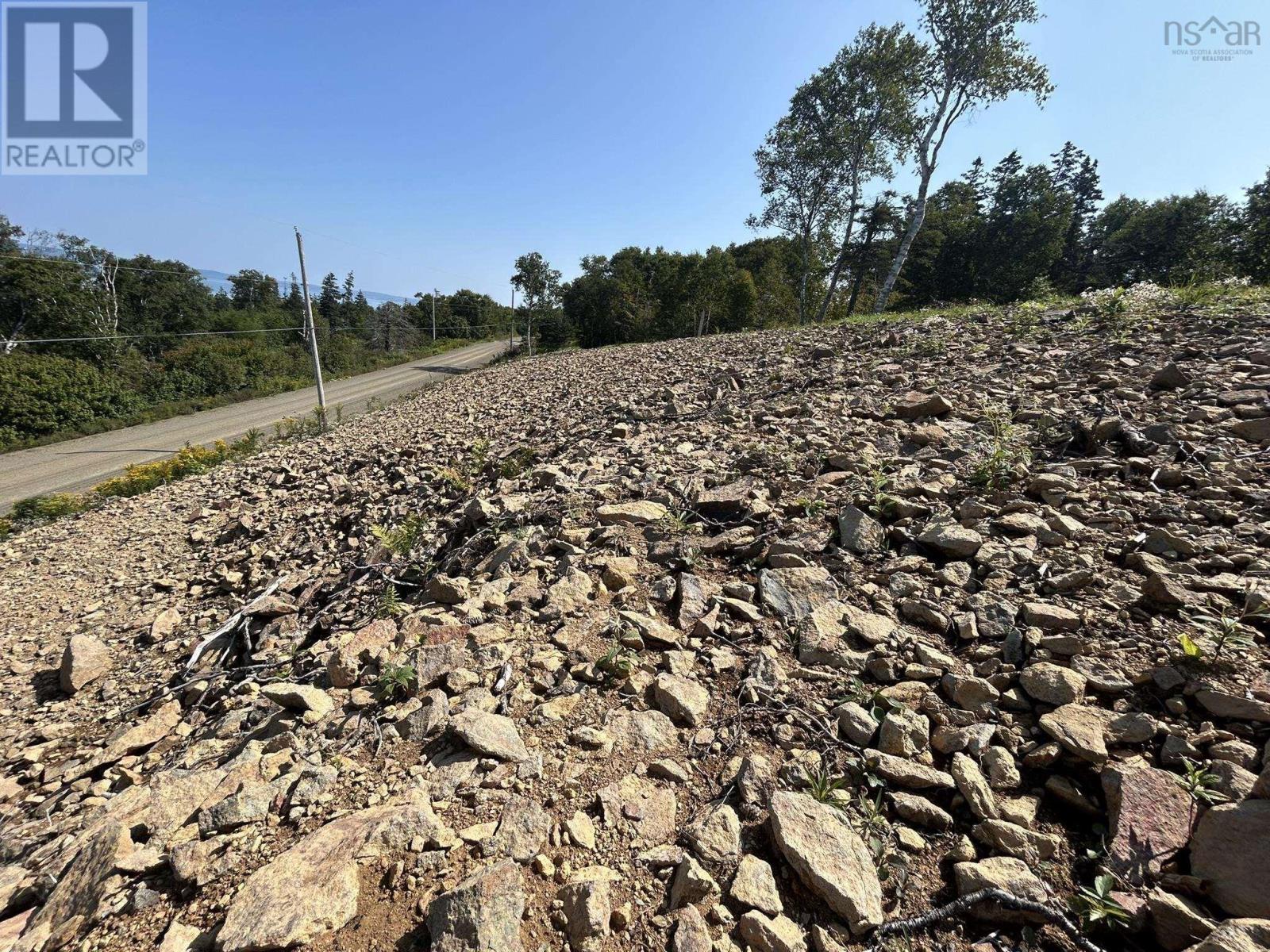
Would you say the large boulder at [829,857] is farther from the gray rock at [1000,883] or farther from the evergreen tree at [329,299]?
the evergreen tree at [329,299]

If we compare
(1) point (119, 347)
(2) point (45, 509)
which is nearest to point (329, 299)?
(1) point (119, 347)

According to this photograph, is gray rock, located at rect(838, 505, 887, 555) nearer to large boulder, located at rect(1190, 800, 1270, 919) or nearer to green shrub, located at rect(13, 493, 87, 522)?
large boulder, located at rect(1190, 800, 1270, 919)

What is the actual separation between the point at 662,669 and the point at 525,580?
1.21 m

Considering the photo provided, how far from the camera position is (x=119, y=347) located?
2905cm

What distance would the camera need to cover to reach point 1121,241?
3403 cm

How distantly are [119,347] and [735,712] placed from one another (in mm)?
41726

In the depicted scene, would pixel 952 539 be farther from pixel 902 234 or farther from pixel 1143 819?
pixel 902 234

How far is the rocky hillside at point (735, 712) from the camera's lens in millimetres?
1459

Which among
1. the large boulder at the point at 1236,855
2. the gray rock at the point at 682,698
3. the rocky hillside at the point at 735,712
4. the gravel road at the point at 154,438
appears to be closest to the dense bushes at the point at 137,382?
the gravel road at the point at 154,438

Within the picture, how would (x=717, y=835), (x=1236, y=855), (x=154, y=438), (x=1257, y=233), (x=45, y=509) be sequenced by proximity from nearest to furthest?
1. (x=1236, y=855)
2. (x=717, y=835)
3. (x=45, y=509)
4. (x=154, y=438)
5. (x=1257, y=233)

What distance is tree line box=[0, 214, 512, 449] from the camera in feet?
73.8

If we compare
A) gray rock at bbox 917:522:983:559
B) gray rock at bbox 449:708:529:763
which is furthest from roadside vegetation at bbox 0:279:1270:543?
gray rock at bbox 449:708:529:763

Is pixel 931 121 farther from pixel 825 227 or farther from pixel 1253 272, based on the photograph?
pixel 1253 272

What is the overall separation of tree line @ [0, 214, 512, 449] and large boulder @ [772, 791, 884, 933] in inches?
1100
